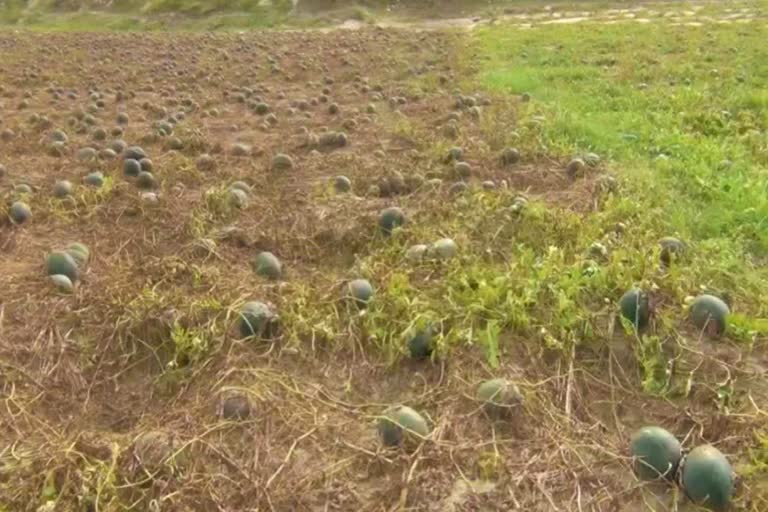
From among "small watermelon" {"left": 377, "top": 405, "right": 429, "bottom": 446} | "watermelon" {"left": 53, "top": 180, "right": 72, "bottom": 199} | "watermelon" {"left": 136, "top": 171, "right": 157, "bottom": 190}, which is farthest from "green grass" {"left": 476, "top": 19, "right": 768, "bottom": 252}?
"watermelon" {"left": 53, "top": 180, "right": 72, "bottom": 199}

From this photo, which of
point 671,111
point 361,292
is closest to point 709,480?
point 361,292

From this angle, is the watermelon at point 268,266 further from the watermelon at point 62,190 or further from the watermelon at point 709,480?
the watermelon at point 709,480

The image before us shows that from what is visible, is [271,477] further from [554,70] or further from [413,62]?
[413,62]

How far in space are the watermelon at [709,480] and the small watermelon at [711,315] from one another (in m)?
1.32

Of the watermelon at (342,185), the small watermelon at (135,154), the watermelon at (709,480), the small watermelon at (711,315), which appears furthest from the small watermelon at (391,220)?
the small watermelon at (135,154)

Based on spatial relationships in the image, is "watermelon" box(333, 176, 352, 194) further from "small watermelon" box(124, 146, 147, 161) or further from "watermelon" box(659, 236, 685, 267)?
"watermelon" box(659, 236, 685, 267)

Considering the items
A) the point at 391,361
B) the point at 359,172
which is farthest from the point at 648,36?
the point at 391,361

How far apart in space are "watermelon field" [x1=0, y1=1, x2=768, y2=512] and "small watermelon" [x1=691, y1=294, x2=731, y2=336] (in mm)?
14

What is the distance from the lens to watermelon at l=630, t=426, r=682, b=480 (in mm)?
3625

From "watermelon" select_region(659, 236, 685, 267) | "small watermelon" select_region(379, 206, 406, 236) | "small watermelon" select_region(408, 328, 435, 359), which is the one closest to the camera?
"small watermelon" select_region(408, 328, 435, 359)

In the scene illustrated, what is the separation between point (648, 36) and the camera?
20266mm

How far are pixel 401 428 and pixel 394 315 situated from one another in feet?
3.78

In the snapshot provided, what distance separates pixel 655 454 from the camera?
3648 millimetres

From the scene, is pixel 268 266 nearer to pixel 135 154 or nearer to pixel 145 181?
pixel 145 181
